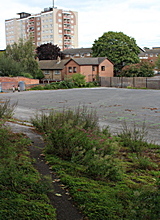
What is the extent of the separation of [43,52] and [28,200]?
83813 mm

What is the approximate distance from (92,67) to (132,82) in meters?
17.7

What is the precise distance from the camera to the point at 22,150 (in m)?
6.50

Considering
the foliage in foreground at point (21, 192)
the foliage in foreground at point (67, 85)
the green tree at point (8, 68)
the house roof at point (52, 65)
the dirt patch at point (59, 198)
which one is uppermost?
the house roof at point (52, 65)

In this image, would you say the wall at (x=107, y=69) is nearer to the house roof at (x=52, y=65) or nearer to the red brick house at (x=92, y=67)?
the red brick house at (x=92, y=67)

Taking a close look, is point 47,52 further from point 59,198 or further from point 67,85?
point 59,198

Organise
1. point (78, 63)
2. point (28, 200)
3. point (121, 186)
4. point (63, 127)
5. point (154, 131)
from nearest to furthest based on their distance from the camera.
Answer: point (28, 200) → point (121, 186) → point (63, 127) → point (154, 131) → point (78, 63)

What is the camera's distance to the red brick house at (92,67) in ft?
204

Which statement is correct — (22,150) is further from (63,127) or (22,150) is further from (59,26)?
(59,26)

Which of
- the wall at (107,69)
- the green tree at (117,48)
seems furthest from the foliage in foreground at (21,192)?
the green tree at (117,48)

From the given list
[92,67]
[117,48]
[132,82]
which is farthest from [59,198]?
[117,48]

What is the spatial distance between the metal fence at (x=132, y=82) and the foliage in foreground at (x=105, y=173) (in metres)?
38.3

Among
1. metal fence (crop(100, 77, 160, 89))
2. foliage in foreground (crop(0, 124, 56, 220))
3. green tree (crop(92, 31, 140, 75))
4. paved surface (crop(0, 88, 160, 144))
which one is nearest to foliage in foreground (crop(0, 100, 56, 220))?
foliage in foreground (crop(0, 124, 56, 220))

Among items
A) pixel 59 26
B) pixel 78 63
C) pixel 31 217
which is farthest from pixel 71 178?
pixel 59 26

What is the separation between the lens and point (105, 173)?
A: 5113mm
